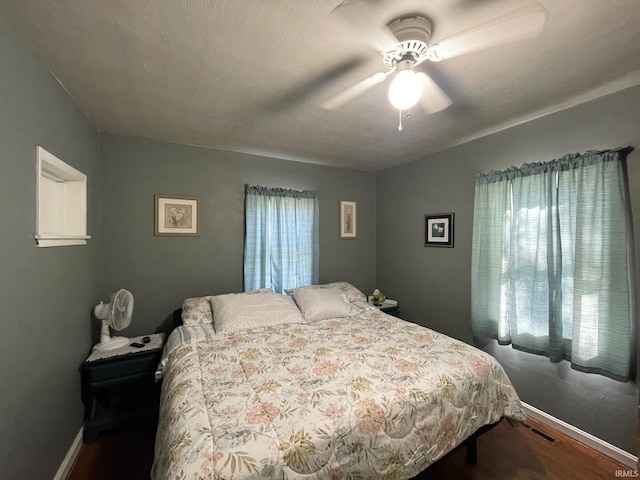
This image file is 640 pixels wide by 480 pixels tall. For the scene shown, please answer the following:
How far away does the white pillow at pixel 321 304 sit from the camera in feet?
8.29

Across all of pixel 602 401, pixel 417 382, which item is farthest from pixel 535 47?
pixel 602 401

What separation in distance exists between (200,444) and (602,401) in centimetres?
252

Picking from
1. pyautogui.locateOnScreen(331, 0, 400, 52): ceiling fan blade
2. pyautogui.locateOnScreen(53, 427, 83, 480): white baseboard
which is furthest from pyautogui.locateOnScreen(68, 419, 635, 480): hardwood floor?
pyautogui.locateOnScreen(331, 0, 400, 52): ceiling fan blade

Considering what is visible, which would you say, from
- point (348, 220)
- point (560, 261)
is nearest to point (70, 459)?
point (348, 220)

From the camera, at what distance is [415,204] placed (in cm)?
322

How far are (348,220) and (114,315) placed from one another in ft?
8.73

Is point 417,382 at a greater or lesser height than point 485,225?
lesser

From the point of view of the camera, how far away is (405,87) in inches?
47.7

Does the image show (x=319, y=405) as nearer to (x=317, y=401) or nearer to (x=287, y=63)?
(x=317, y=401)

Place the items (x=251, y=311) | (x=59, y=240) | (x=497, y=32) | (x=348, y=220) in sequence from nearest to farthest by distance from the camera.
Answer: (x=497, y=32)
(x=59, y=240)
(x=251, y=311)
(x=348, y=220)

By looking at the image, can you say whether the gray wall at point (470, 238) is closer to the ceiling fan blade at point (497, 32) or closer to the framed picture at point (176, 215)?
the ceiling fan blade at point (497, 32)

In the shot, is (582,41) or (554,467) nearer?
(582,41)

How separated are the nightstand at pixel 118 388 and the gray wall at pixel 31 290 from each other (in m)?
0.12

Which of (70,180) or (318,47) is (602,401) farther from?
(70,180)
